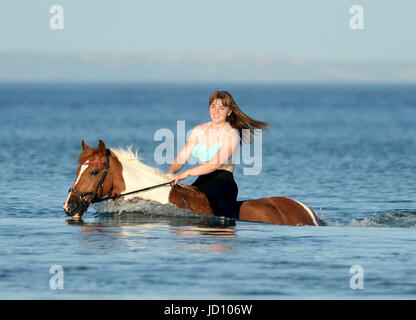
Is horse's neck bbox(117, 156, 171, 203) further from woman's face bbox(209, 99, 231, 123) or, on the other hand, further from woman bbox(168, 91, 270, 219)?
woman's face bbox(209, 99, 231, 123)

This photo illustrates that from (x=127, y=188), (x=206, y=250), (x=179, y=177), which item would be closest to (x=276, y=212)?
(x=179, y=177)

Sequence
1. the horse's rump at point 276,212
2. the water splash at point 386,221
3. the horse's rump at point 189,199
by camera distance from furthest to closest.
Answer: the water splash at point 386,221
the horse's rump at point 276,212
the horse's rump at point 189,199

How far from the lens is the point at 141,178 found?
43.4 feet

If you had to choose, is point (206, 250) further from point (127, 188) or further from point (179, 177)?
point (127, 188)

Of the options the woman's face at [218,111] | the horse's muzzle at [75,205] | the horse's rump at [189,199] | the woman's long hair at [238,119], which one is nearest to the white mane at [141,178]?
the horse's rump at [189,199]

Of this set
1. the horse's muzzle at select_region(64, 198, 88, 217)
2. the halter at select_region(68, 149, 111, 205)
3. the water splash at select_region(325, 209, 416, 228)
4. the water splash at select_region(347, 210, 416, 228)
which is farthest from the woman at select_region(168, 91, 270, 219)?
the water splash at select_region(347, 210, 416, 228)

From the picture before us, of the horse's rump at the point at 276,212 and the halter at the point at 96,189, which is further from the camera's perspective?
the horse's rump at the point at 276,212

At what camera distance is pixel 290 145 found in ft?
135

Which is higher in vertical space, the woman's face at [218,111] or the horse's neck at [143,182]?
the woman's face at [218,111]

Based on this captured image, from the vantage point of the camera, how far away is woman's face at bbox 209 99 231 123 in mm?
13172

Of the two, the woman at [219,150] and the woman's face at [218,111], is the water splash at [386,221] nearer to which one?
the woman at [219,150]

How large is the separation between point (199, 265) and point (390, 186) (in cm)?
1218

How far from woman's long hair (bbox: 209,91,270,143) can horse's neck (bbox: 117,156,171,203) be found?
1.32m

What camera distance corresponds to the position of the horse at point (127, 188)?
12867 mm
